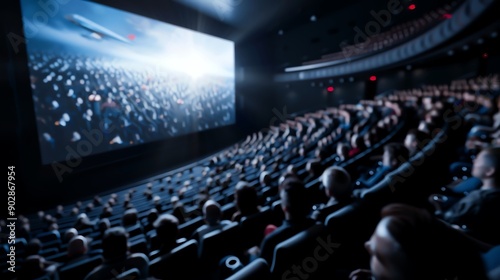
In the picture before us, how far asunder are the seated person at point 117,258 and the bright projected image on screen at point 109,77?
6.43m

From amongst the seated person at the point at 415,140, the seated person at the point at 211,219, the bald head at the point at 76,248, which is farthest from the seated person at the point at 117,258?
the seated person at the point at 415,140

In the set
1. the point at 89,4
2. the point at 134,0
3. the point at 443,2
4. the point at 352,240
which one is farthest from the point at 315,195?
the point at 443,2

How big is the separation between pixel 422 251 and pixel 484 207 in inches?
58.8

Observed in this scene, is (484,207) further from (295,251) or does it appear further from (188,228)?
(188,228)

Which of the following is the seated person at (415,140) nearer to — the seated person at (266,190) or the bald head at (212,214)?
the seated person at (266,190)

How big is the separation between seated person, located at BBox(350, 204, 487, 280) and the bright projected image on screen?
312 inches

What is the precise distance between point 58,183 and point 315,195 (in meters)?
7.35

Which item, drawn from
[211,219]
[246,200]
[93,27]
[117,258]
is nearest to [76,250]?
[117,258]

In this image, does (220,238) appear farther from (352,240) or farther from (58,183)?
(58,183)

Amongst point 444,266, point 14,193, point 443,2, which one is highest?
point 443,2

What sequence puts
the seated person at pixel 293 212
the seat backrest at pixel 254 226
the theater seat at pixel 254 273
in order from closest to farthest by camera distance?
1. the theater seat at pixel 254 273
2. the seated person at pixel 293 212
3. the seat backrest at pixel 254 226

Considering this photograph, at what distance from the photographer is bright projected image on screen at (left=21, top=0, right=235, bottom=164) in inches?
256

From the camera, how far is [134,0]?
881cm

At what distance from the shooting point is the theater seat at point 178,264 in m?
1.80
